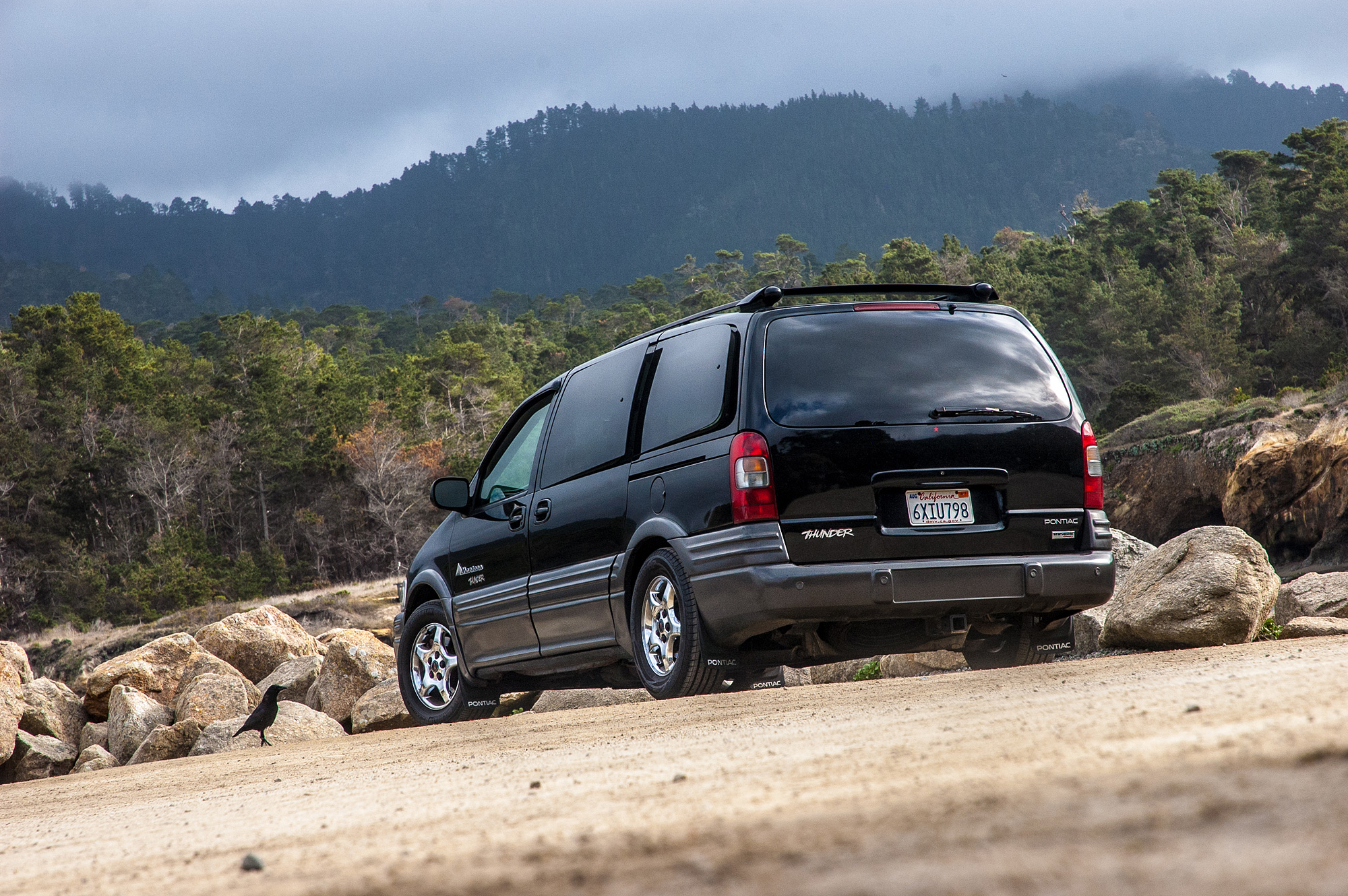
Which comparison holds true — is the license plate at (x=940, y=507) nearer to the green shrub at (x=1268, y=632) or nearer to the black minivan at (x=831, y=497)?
the black minivan at (x=831, y=497)

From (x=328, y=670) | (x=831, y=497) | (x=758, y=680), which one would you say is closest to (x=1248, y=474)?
(x=328, y=670)

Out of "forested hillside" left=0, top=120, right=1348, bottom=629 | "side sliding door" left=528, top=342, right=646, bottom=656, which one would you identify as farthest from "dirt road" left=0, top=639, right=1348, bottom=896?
"forested hillside" left=0, top=120, right=1348, bottom=629

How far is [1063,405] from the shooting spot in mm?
6371

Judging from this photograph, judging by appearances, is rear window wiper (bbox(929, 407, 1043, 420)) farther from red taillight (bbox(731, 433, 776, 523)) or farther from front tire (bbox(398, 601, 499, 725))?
front tire (bbox(398, 601, 499, 725))

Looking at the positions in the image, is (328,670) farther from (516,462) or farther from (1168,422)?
(1168,422)

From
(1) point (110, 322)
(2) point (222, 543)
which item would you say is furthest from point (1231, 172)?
(1) point (110, 322)

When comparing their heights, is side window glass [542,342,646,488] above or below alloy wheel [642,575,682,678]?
above

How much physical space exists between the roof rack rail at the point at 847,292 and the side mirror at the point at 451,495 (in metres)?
2.14

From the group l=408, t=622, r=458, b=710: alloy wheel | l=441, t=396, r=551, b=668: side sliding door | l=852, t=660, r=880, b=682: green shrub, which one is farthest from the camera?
l=852, t=660, r=880, b=682: green shrub

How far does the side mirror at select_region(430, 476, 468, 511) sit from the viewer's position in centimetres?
844

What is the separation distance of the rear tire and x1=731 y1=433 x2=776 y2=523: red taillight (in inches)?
72.4

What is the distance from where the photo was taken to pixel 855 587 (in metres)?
5.75

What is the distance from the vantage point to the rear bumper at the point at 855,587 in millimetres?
5746

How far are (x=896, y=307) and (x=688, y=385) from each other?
1205 mm
